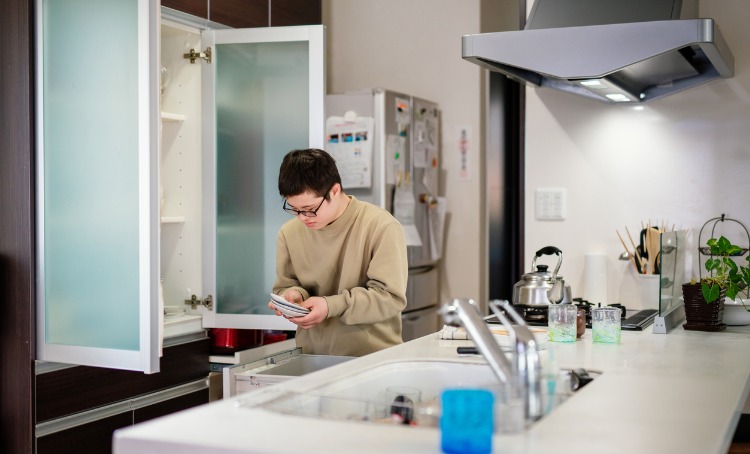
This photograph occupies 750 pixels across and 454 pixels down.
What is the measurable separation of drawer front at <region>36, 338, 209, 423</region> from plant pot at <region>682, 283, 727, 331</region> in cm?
202

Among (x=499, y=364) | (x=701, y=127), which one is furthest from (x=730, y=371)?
(x=701, y=127)

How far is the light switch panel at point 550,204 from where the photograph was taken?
3.50 m

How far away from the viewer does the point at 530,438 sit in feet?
4.51

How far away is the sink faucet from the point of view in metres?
1.50

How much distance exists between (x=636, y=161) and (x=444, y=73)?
1.71 meters

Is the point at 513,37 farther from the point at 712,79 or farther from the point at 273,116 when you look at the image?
the point at 273,116

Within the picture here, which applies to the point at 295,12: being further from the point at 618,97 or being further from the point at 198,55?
the point at 618,97

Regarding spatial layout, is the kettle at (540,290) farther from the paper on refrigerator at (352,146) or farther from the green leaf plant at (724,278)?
the paper on refrigerator at (352,146)

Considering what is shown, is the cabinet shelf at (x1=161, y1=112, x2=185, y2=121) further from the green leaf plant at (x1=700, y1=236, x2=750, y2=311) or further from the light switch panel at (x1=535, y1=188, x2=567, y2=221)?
the green leaf plant at (x1=700, y1=236, x2=750, y2=311)

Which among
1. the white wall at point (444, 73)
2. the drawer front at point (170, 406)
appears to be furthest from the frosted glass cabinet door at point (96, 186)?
the white wall at point (444, 73)

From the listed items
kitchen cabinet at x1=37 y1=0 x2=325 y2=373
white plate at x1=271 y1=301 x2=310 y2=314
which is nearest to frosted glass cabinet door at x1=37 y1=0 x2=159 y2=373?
kitchen cabinet at x1=37 y1=0 x2=325 y2=373

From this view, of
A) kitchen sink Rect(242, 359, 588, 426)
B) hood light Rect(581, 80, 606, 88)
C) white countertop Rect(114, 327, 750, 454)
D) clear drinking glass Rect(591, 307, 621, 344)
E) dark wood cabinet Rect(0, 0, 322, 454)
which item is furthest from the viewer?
dark wood cabinet Rect(0, 0, 322, 454)

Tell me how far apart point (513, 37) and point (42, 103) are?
168 centimetres

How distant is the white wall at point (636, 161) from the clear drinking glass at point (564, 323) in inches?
38.1
